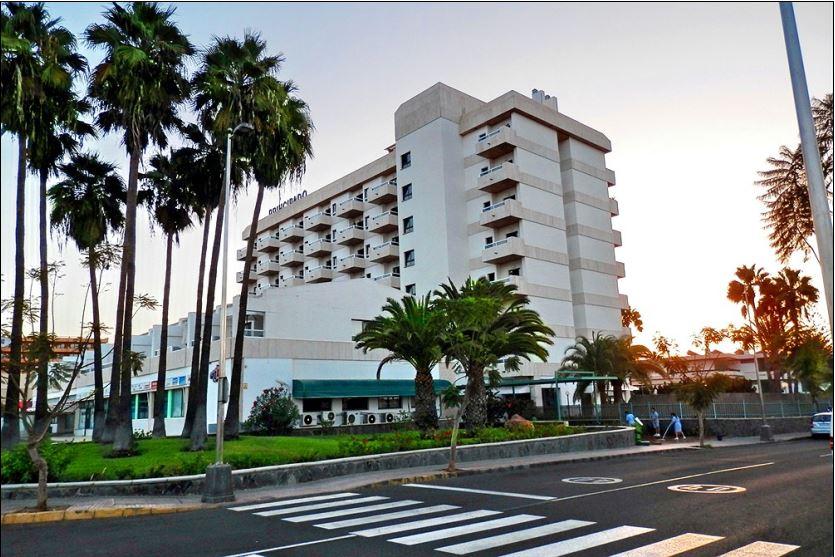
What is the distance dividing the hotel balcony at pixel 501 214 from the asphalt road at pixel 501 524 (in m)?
36.2

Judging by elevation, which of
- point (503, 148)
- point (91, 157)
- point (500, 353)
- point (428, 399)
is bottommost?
point (428, 399)

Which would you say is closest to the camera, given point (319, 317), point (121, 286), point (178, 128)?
point (121, 286)

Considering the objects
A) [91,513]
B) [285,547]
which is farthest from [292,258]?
[285,547]

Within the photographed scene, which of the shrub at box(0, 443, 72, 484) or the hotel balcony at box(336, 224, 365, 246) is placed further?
the hotel balcony at box(336, 224, 365, 246)

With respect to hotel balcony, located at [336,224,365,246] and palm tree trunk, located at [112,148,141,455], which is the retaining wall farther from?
hotel balcony, located at [336,224,365,246]

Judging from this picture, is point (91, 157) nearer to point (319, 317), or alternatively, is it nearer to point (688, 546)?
point (319, 317)

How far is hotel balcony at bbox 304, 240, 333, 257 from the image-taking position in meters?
67.6

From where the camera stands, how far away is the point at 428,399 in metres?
28.4

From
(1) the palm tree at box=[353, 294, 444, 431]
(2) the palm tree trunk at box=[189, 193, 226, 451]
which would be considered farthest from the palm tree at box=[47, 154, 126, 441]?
(1) the palm tree at box=[353, 294, 444, 431]

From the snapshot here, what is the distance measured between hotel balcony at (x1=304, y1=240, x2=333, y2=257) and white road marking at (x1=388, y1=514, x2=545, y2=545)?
5808 cm

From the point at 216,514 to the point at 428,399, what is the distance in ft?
54.2

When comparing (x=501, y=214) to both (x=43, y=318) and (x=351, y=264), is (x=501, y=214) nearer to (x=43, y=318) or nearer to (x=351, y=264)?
(x=351, y=264)

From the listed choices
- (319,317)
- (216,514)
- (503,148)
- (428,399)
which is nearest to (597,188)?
(503,148)

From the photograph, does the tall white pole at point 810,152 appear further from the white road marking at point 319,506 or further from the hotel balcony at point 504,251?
the hotel balcony at point 504,251
